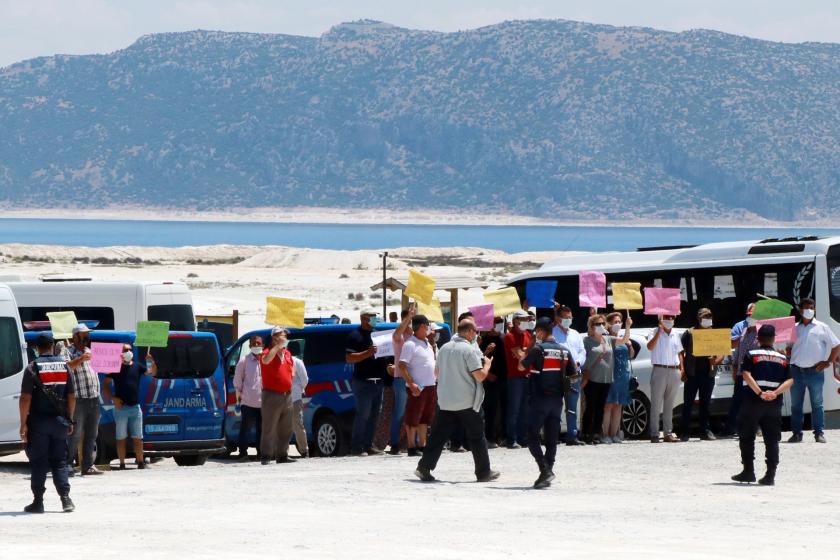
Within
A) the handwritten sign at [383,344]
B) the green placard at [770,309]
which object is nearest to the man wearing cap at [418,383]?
the handwritten sign at [383,344]

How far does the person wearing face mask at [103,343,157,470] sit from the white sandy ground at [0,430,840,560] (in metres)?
0.36

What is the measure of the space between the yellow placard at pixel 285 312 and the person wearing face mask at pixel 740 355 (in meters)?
5.31

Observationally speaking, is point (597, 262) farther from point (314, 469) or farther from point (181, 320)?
point (314, 469)

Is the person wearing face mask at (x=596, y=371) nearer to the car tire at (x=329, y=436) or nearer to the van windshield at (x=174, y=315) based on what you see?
→ the car tire at (x=329, y=436)

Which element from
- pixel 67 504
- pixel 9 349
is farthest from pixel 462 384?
pixel 9 349

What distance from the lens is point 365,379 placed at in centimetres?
1928

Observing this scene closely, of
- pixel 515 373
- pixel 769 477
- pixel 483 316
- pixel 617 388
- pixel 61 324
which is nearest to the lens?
pixel 769 477

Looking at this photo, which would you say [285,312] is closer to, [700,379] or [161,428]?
[161,428]

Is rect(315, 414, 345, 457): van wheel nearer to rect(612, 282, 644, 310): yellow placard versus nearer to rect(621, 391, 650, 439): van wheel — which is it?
rect(621, 391, 650, 439): van wheel

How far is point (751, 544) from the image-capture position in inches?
489

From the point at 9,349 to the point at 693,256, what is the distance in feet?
34.9

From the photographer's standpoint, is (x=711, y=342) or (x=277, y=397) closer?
(x=277, y=397)

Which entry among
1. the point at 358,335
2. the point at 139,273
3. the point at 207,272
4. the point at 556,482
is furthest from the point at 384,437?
the point at 207,272

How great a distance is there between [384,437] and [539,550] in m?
7.98
